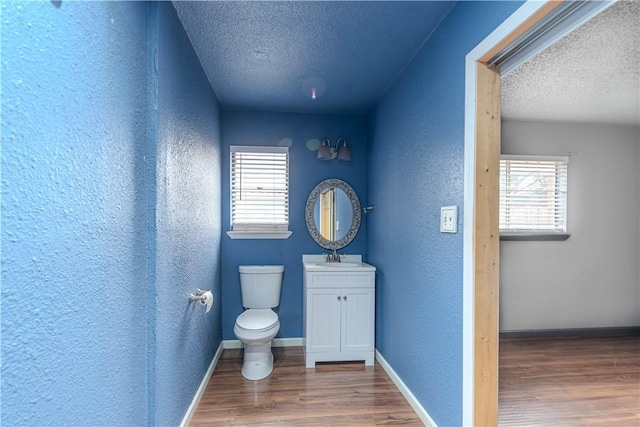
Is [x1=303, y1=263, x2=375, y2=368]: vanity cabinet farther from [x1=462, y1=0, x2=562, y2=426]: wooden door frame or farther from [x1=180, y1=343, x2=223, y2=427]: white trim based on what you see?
[x1=462, y1=0, x2=562, y2=426]: wooden door frame

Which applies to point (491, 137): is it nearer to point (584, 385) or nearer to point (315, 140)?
point (315, 140)

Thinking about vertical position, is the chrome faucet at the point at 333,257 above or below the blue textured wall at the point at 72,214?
below

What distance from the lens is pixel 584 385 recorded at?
2.30m

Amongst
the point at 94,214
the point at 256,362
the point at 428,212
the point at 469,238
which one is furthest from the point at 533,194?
the point at 94,214

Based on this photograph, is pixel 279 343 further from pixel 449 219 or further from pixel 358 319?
pixel 449 219

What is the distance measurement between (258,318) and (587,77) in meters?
3.24

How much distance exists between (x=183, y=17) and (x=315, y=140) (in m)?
1.63

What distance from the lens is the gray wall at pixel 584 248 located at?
10.6ft

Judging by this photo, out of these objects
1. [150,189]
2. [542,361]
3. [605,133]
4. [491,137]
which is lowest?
[542,361]

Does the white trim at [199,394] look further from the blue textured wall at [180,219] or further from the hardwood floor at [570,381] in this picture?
the hardwood floor at [570,381]

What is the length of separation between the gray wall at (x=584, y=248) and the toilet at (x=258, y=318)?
8.15 feet

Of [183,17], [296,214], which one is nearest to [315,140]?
[296,214]

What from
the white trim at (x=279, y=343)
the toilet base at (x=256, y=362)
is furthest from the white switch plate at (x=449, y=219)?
the white trim at (x=279, y=343)

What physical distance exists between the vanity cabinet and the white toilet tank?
1.39 feet
